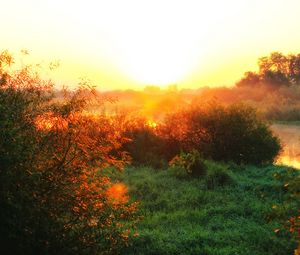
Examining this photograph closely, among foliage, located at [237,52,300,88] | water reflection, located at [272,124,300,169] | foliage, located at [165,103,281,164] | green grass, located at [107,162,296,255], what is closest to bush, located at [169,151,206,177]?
green grass, located at [107,162,296,255]

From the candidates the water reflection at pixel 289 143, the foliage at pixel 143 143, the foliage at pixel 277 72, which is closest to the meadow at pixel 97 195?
the foliage at pixel 143 143

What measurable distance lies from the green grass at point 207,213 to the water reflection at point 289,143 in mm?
6681

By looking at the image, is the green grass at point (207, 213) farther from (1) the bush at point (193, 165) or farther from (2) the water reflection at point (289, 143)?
(2) the water reflection at point (289, 143)

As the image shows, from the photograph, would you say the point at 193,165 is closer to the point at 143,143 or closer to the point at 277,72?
the point at 143,143

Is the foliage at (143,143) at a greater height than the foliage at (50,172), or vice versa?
the foliage at (50,172)

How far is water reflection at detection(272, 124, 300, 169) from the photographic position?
29.2m

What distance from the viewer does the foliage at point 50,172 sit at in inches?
361

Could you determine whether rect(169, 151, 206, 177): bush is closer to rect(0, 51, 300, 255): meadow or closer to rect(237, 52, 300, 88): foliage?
rect(0, 51, 300, 255): meadow

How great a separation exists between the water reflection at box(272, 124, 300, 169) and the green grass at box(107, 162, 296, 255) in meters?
6.68

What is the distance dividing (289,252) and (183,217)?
3493 millimetres

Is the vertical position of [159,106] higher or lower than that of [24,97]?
lower

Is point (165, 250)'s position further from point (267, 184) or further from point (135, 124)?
point (135, 124)

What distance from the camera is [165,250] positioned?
1197cm

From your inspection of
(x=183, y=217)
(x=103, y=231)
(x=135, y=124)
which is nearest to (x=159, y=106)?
(x=135, y=124)
